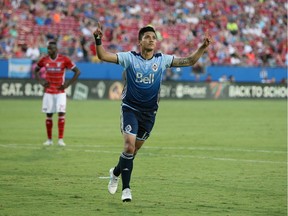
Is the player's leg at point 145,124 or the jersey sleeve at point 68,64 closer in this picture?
the player's leg at point 145,124

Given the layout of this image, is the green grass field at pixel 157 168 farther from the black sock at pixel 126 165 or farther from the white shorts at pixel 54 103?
the white shorts at pixel 54 103

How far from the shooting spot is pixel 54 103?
61.6 feet

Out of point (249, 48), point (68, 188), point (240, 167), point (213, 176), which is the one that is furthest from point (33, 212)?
point (249, 48)

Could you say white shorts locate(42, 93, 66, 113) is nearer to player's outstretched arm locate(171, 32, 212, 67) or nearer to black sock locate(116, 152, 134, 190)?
player's outstretched arm locate(171, 32, 212, 67)

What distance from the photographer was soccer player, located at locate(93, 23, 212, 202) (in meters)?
10.3

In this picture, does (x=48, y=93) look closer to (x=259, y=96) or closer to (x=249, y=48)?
(x=259, y=96)

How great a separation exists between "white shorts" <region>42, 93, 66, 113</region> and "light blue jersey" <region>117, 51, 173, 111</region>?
827cm

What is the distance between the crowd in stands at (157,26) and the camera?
3894cm

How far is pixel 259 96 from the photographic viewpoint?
42.8m

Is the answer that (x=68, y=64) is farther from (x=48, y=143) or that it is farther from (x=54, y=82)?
(x=48, y=143)

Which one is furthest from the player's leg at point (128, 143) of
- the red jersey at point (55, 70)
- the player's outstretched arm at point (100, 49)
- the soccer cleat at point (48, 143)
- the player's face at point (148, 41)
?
the red jersey at point (55, 70)

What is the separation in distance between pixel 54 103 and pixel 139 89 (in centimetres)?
865

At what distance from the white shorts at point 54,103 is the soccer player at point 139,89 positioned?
8.18 m

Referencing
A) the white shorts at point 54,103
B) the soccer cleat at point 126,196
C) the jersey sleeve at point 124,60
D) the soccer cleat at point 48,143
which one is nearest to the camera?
the soccer cleat at point 126,196
